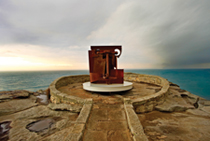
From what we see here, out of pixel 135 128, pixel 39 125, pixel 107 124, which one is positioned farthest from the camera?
pixel 39 125

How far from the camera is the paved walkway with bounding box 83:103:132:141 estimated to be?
87.2 inches

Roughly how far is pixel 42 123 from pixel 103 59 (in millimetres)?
4191

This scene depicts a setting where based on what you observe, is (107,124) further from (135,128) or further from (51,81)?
(51,81)

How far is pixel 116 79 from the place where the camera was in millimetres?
5625

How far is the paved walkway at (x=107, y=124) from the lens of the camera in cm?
221

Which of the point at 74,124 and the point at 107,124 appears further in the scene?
the point at 107,124

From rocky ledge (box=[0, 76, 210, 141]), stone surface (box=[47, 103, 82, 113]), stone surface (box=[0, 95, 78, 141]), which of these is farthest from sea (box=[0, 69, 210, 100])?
stone surface (box=[0, 95, 78, 141])

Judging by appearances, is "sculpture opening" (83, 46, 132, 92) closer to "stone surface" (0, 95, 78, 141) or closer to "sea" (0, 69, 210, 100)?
"stone surface" (0, 95, 78, 141)

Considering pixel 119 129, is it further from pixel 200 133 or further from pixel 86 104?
pixel 200 133

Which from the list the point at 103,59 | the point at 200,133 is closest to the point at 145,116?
the point at 200,133

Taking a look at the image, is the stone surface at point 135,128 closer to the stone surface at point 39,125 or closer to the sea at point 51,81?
the stone surface at point 39,125

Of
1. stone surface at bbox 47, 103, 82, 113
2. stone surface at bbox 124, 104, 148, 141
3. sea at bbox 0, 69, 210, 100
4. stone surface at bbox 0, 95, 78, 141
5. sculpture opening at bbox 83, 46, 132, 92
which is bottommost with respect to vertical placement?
sea at bbox 0, 69, 210, 100

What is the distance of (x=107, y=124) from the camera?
267cm

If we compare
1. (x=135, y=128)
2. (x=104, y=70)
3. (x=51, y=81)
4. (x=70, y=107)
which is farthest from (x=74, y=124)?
(x=51, y=81)
